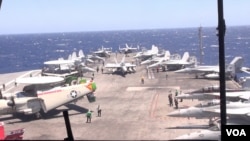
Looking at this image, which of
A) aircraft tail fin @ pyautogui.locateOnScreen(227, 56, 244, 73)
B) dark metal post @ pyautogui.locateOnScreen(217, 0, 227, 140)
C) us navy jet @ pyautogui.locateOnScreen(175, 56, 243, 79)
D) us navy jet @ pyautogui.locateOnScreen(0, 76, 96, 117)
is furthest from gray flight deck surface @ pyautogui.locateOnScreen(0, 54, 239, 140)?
dark metal post @ pyautogui.locateOnScreen(217, 0, 227, 140)

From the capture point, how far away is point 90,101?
50.2 meters

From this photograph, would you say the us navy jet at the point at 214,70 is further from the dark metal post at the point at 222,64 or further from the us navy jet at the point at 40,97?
the dark metal post at the point at 222,64

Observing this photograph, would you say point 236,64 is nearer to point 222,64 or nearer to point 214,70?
point 214,70

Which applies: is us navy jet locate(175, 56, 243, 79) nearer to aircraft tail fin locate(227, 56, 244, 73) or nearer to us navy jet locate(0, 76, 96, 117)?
aircraft tail fin locate(227, 56, 244, 73)

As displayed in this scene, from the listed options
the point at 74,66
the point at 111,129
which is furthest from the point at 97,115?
the point at 74,66

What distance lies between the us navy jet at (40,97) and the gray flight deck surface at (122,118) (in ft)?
4.40

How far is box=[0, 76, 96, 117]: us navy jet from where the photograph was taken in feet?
134

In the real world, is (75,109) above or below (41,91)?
below

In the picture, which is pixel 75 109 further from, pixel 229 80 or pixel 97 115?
pixel 229 80

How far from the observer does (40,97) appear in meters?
41.9

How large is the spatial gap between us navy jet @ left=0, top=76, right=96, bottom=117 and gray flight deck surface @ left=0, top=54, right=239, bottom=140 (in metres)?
1.34

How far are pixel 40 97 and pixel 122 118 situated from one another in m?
9.52

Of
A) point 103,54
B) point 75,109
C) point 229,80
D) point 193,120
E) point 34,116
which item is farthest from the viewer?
point 103,54

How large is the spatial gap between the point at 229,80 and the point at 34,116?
4000cm
